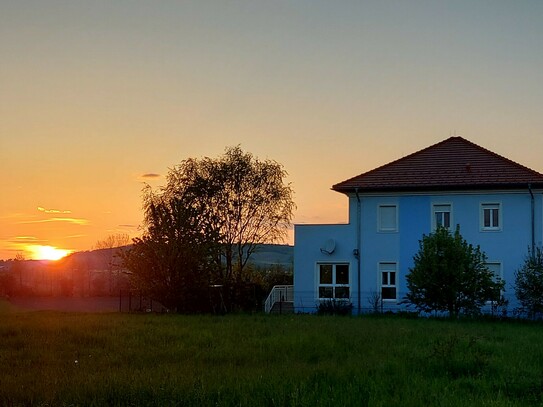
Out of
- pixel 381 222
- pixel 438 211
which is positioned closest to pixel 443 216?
pixel 438 211

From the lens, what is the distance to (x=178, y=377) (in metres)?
12.8

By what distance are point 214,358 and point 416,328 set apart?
9.40 metres

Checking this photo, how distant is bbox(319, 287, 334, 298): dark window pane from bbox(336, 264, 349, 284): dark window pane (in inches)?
20.0

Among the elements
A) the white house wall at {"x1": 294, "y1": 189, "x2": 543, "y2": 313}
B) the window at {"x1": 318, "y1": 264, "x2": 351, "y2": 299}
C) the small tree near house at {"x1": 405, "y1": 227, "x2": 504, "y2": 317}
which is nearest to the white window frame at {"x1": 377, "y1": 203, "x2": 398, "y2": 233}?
the white house wall at {"x1": 294, "y1": 189, "x2": 543, "y2": 313}

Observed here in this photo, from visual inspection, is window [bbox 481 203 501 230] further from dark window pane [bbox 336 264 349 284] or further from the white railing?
the white railing

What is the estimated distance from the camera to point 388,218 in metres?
36.8

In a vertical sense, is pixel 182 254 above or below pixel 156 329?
above

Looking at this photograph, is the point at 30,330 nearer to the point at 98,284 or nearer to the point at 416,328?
the point at 416,328

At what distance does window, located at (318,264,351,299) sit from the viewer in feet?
121

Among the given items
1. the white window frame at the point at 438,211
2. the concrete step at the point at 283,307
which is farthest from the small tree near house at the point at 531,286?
the concrete step at the point at 283,307

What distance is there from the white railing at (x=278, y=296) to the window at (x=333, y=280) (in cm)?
268

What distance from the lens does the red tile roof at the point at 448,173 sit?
35156 millimetres

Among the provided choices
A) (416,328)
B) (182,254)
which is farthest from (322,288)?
(416,328)

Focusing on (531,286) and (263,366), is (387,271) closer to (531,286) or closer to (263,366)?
(531,286)
